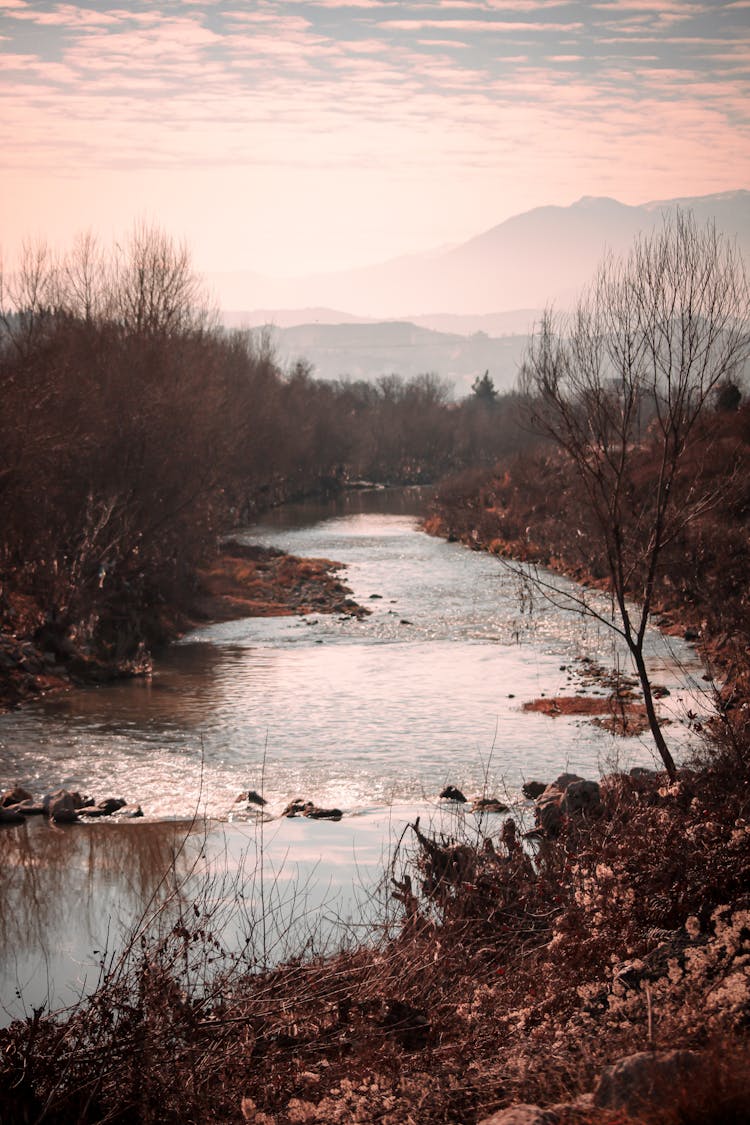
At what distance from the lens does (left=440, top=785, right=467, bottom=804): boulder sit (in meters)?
12.6

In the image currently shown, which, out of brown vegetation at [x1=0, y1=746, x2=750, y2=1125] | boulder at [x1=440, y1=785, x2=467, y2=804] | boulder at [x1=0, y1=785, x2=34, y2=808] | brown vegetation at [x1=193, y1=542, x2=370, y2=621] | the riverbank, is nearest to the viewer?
brown vegetation at [x1=0, y1=746, x2=750, y2=1125]

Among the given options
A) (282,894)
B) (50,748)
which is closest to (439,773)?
(282,894)

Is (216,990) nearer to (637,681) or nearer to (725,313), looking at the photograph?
(725,313)

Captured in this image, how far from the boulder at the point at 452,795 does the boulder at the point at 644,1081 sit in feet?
26.9

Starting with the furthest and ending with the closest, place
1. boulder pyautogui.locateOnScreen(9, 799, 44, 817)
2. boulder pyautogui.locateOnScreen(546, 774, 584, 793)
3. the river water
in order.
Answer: boulder pyautogui.locateOnScreen(9, 799, 44, 817) → boulder pyautogui.locateOnScreen(546, 774, 584, 793) → the river water

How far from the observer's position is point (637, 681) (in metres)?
19.0

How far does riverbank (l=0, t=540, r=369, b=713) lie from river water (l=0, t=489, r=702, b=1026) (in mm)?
670

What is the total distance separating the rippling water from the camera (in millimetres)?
13906

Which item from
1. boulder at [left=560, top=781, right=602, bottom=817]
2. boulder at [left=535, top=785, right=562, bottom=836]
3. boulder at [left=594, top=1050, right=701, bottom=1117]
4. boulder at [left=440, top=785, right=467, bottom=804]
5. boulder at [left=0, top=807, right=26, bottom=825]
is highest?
boulder at [left=594, top=1050, right=701, bottom=1117]

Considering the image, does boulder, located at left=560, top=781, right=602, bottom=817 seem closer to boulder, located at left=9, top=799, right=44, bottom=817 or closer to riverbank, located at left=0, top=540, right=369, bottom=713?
boulder, located at left=9, top=799, right=44, bottom=817

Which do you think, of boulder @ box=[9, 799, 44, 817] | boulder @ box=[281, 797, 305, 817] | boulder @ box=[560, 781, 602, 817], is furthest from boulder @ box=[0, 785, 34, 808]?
boulder @ box=[560, 781, 602, 817]

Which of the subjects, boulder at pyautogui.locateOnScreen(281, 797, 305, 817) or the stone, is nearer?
the stone

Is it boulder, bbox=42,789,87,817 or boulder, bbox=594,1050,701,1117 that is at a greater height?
boulder, bbox=594,1050,701,1117

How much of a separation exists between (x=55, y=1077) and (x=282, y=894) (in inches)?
179
